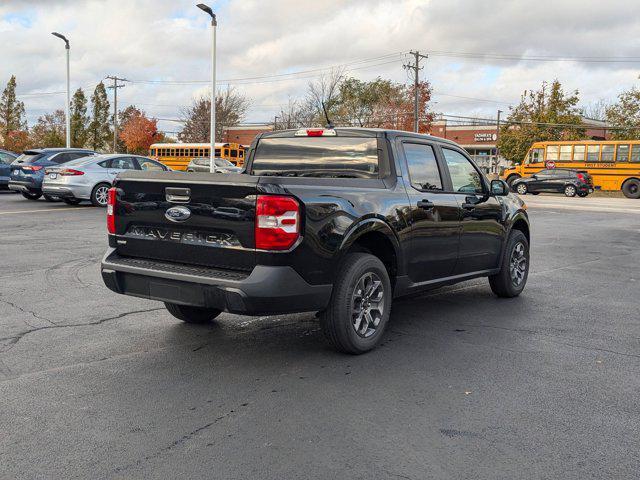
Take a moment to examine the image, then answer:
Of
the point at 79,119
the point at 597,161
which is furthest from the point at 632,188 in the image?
the point at 79,119

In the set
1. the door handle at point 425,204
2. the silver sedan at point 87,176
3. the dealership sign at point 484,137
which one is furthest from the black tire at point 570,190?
the dealership sign at point 484,137

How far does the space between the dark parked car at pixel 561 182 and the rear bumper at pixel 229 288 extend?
34.7 m

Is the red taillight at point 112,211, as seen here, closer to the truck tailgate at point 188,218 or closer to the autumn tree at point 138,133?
the truck tailgate at point 188,218

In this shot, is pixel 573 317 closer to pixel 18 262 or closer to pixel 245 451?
pixel 245 451

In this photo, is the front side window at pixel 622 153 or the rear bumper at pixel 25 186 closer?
the rear bumper at pixel 25 186

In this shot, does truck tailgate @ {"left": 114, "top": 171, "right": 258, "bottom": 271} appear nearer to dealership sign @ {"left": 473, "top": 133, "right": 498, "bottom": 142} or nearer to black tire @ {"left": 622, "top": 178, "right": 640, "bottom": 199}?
black tire @ {"left": 622, "top": 178, "right": 640, "bottom": 199}

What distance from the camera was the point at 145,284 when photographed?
473 centimetres

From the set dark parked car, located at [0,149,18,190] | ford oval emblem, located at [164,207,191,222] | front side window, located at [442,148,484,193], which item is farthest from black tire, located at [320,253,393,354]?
dark parked car, located at [0,149,18,190]

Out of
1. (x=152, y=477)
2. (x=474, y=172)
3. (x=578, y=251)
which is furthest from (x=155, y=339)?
(x=578, y=251)

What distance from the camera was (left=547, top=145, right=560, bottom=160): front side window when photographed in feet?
134

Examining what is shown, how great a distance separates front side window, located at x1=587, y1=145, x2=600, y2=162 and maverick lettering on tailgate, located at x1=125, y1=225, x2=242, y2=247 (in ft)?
130

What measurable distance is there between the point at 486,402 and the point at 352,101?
232 ft

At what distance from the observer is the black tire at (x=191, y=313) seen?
18.8 ft

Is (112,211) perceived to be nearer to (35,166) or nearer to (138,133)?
(35,166)
